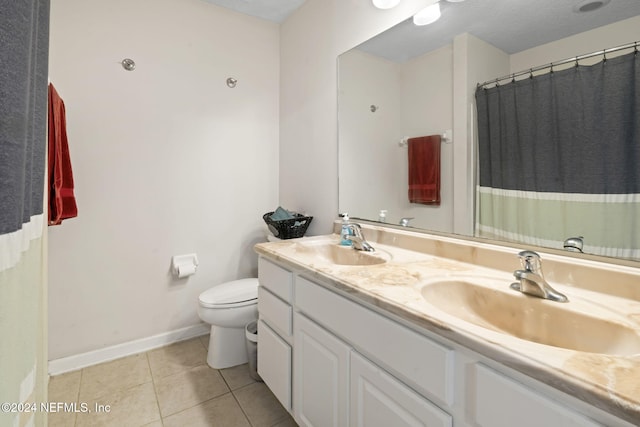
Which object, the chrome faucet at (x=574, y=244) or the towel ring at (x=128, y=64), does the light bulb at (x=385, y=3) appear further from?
the towel ring at (x=128, y=64)

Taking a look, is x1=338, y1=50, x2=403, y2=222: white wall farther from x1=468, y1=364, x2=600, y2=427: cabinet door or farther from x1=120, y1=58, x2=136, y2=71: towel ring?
x1=120, y1=58, x2=136, y2=71: towel ring

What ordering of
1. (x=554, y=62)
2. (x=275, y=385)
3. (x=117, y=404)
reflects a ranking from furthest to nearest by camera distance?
(x=117, y=404) < (x=275, y=385) < (x=554, y=62)

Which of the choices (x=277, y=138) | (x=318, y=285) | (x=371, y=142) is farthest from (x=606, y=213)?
(x=277, y=138)

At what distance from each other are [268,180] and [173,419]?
1673mm

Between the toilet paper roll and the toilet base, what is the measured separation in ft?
1.47

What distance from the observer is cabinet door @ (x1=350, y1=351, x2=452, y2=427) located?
70 centimetres

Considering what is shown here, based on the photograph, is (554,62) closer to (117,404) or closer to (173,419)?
(173,419)

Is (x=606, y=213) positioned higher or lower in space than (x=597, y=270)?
higher

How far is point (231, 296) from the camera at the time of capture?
1806 millimetres

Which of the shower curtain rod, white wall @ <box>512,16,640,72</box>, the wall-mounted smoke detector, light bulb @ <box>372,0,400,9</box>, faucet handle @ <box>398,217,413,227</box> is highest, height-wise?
light bulb @ <box>372,0,400,9</box>

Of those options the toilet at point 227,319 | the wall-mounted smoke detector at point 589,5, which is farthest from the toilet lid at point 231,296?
the wall-mounted smoke detector at point 589,5

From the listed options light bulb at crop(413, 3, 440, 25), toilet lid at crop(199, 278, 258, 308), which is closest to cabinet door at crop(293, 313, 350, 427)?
toilet lid at crop(199, 278, 258, 308)

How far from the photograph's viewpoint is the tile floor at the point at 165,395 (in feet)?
4.61

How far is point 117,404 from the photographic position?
150 centimetres
